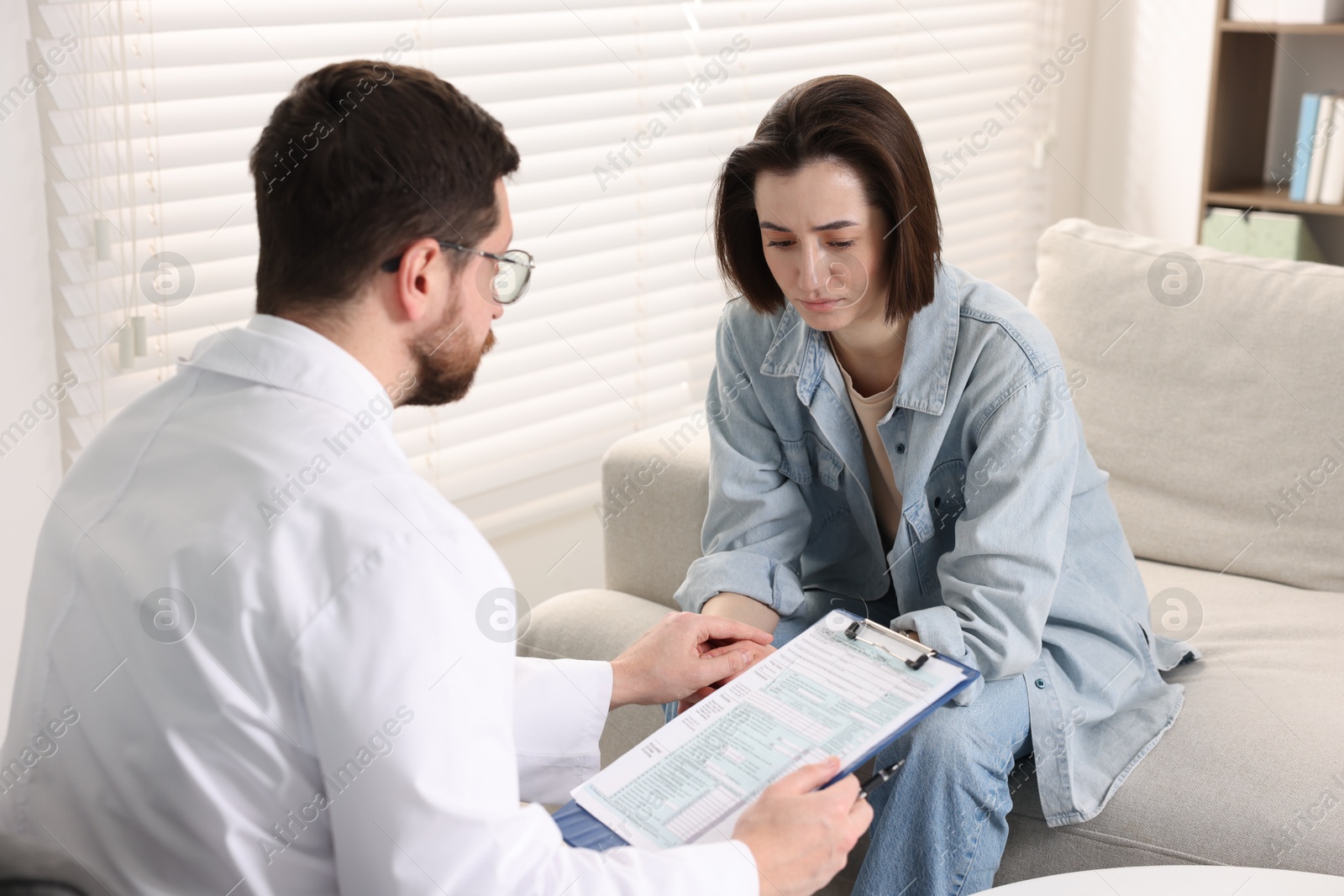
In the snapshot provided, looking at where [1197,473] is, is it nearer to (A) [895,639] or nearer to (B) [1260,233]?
(A) [895,639]

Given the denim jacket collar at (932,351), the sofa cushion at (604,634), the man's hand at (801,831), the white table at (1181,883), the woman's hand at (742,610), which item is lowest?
the sofa cushion at (604,634)

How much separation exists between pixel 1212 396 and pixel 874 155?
0.83 m

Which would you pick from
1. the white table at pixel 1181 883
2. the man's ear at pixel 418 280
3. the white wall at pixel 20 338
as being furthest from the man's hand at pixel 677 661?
the white wall at pixel 20 338

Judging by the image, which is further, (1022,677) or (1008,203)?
(1008,203)

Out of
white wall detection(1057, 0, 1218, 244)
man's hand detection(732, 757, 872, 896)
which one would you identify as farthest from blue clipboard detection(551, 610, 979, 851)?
white wall detection(1057, 0, 1218, 244)

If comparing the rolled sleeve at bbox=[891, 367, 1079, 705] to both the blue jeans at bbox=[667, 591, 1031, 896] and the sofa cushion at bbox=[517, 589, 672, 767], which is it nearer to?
the blue jeans at bbox=[667, 591, 1031, 896]

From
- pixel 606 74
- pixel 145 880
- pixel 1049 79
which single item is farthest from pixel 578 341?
pixel 1049 79

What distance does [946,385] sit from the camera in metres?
1.49

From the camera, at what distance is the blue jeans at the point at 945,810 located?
4.47ft

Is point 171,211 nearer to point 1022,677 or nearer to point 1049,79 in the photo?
point 1022,677

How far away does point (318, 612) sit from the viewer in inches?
32.9

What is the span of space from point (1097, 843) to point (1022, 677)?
8.2 inches

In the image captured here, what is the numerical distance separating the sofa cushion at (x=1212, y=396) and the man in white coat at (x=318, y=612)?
44.5 inches

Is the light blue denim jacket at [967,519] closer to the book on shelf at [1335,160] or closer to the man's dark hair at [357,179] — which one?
the man's dark hair at [357,179]
